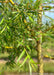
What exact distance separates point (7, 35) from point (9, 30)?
2 cm

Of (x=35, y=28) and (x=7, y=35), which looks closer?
(x=7, y=35)

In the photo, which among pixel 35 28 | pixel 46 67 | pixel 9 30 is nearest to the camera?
pixel 9 30

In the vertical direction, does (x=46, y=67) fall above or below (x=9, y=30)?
below

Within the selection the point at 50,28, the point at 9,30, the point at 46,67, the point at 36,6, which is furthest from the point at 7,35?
the point at 46,67

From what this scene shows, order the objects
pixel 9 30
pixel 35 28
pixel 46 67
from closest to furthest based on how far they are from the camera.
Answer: pixel 9 30
pixel 35 28
pixel 46 67

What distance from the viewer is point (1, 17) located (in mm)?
449

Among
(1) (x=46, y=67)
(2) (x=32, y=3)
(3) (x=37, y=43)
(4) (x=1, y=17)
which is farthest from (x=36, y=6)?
→ (1) (x=46, y=67)

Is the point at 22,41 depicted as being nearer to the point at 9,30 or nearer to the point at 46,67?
the point at 9,30

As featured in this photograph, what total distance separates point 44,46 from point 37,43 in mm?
41

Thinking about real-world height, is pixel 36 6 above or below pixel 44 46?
above

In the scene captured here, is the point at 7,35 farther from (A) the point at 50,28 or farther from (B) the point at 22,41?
(A) the point at 50,28

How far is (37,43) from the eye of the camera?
626mm

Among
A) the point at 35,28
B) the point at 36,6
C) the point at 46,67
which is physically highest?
the point at 36,6

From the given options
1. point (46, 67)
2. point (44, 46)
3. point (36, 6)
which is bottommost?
point (46, 67)
